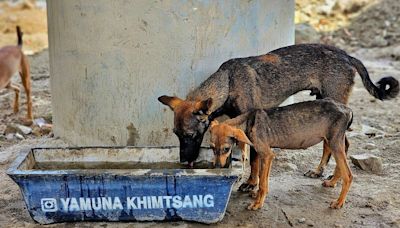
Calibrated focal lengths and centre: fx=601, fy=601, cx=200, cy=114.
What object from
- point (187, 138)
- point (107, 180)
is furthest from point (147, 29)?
point (107, 180)

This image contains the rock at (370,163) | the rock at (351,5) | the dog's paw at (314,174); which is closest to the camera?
the dog's paw at (314,174)

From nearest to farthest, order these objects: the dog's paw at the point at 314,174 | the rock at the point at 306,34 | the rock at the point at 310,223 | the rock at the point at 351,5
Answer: the rock at the point at 310,223, the dog's paw at the point at 314,174, the rock at the point at 306,34, the rock at the point at 351,5

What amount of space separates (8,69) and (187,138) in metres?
4.01

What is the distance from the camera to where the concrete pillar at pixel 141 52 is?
19.7ft

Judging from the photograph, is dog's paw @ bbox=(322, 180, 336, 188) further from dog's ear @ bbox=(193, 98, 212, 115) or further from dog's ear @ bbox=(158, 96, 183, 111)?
dog's ear @ bbox=(158, 96, 183, 111)

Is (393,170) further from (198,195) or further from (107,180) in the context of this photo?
(107,180)

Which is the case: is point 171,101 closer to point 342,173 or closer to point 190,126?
point 190,126

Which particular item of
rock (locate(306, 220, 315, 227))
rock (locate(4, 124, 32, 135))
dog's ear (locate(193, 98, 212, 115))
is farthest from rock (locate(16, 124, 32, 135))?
rock (locate(306, 220, 315, 227))

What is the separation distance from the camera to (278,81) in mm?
5891

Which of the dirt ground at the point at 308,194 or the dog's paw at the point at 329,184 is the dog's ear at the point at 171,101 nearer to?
the dirt ground at the point at 308,194

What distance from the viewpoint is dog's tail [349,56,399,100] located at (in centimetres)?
596

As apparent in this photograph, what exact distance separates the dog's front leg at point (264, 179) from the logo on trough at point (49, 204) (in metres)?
1.66

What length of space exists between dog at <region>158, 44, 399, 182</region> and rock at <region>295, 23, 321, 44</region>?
7.98 metres

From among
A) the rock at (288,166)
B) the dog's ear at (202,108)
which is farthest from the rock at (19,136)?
the rock at (288,166)
